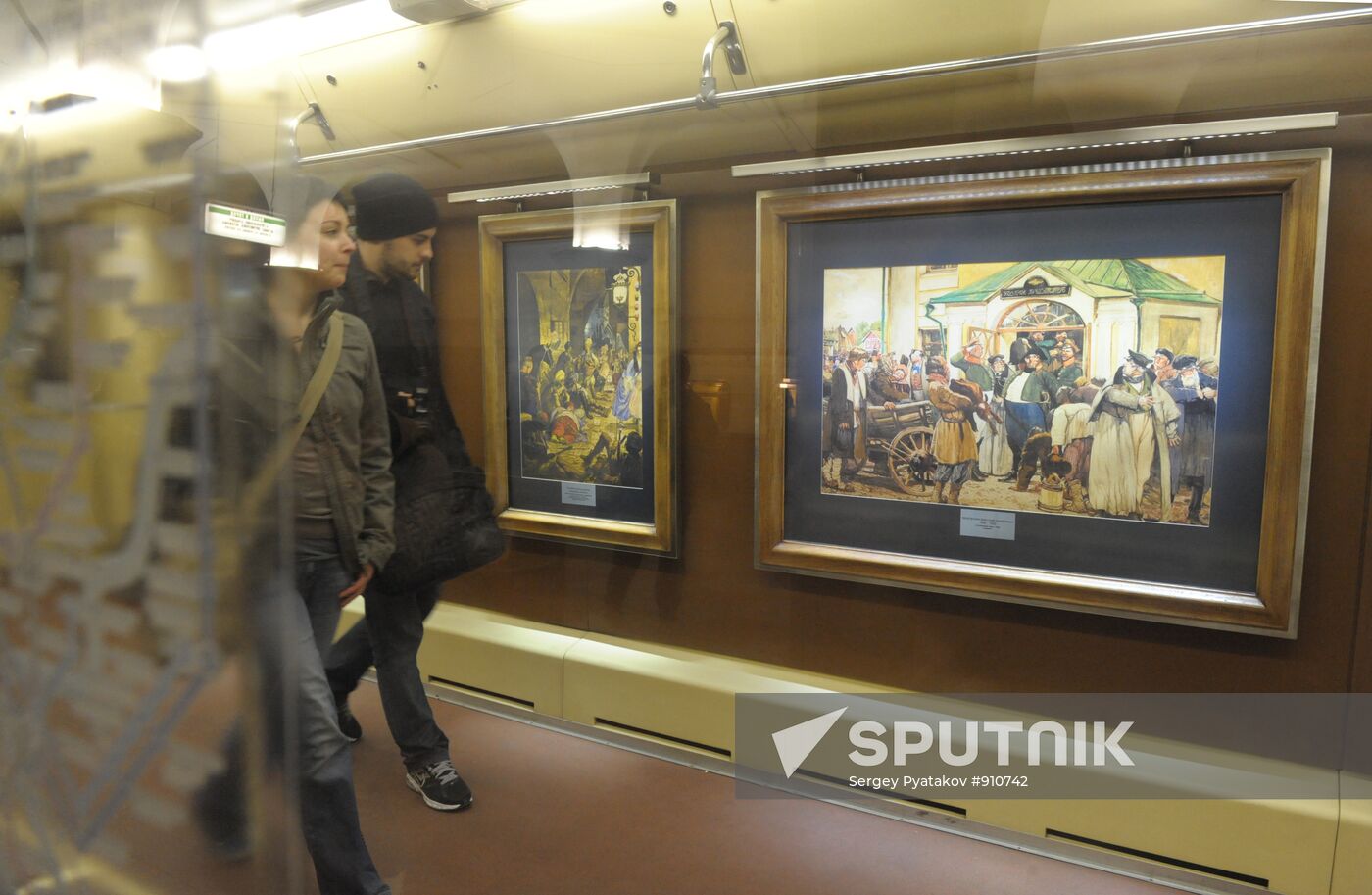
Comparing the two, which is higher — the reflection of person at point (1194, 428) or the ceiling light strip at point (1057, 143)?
the ceiling light strip at point (1057, 143)

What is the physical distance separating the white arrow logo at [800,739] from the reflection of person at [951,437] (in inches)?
21.5

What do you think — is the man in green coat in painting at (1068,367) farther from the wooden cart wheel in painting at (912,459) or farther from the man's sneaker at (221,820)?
the man's sneaker at (221,820)

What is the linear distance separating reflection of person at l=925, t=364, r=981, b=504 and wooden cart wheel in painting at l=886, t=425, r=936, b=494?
0.01 meters

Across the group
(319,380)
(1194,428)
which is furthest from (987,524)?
(319,380)

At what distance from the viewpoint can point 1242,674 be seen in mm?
1508

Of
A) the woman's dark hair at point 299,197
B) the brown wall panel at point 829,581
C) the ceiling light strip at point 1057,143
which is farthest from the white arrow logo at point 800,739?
the woman's dark hair at point 299,197

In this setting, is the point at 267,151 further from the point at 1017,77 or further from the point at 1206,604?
Result: the point at 1206,604

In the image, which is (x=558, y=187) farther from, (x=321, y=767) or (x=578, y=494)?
(x=321, y=767)

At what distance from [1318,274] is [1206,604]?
0.59 metres

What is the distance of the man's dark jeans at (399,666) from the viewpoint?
193 centimetres

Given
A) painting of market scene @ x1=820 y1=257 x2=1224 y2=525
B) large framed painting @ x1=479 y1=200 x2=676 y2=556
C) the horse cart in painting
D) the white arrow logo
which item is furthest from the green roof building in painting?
the white arrow logo

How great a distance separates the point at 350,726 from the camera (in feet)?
6.56

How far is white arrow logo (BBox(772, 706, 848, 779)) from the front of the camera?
1.79 m

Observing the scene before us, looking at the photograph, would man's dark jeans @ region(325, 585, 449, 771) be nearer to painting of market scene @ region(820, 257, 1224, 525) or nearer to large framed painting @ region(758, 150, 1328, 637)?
large framed painting @ region(758, 150, 1328, 637)
